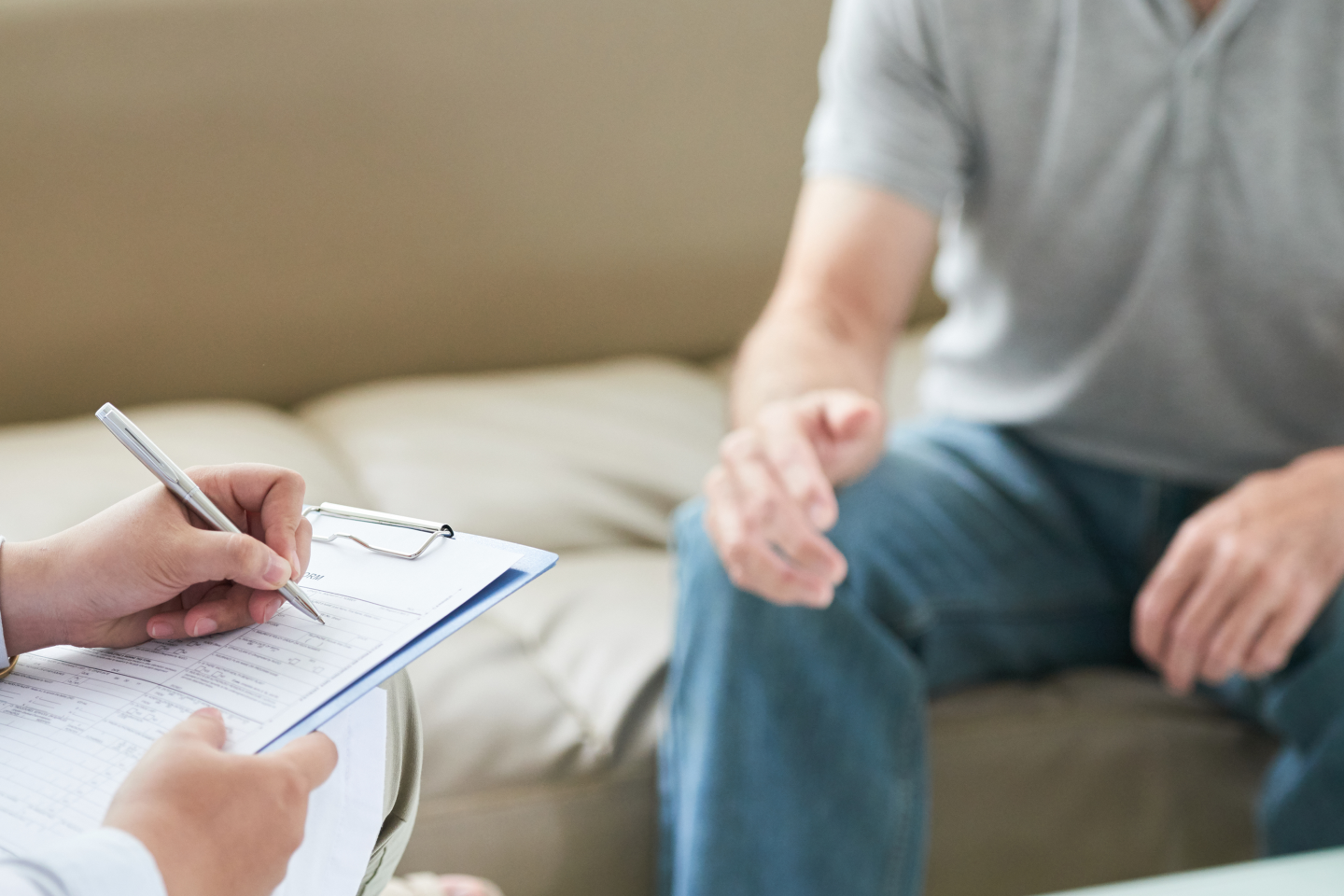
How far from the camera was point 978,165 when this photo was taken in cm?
78

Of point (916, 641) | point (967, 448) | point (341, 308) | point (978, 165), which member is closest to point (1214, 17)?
point (978, 165)

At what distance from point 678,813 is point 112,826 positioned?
15.9 inches

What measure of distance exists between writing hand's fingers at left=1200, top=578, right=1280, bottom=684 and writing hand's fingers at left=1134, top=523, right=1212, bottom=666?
0.08 ft

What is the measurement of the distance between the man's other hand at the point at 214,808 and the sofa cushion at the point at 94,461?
0.06m

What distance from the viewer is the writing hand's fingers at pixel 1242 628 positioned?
583mm

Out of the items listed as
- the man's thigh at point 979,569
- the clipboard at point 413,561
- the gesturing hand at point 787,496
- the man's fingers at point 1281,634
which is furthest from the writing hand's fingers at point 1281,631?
the clipboard at point 413,561

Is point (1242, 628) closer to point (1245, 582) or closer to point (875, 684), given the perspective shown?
point (1245, 582)

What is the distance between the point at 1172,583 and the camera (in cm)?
60

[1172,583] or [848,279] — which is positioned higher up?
[848,279]

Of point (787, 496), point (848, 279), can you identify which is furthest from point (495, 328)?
point (787, 496)

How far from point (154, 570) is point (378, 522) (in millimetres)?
51

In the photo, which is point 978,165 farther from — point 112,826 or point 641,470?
point 112,826

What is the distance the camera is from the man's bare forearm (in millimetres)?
747

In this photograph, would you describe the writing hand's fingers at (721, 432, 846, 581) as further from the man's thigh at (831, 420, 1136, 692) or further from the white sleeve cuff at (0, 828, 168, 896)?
the white sleeve cuff at (0, 828, 168, 896)
